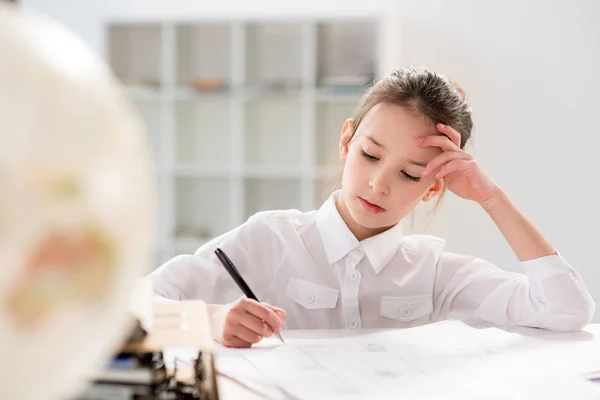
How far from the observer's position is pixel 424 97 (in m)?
1.25

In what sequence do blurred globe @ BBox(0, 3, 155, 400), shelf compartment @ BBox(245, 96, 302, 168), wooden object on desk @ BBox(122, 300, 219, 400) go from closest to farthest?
1. blurred globe @ BBox(0, 3, 155, 400)
2. wooden object on desk @ BBox(122, 300, 219, 400)
3. shelf compartment @ BBox(245, 96, 302, 168)

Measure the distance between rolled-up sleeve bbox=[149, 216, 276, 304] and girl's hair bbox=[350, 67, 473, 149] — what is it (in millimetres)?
275

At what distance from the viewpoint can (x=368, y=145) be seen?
1204 mm

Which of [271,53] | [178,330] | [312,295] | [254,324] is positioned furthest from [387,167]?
[271,53]

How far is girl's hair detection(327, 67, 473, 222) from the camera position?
1245 mm

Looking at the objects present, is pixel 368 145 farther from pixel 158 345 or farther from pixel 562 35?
pixel 562 35

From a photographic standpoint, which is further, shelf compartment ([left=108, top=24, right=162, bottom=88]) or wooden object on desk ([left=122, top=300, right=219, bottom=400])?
shelf compartment ([left=108, top=24, right=162, bottom=88])

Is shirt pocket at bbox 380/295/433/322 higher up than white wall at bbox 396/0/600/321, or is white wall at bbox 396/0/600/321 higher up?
white wall at bbox 396/0/600/321

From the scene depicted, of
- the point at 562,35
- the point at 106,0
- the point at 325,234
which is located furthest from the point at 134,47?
the point at 325,234

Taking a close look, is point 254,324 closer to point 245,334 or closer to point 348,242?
point 245,334

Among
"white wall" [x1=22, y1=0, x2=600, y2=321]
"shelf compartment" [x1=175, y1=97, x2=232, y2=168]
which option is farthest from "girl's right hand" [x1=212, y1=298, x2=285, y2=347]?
"shelf compartment" [x1=175, y1=97, x2=232, y2=168]

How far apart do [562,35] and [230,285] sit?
8.90 ft

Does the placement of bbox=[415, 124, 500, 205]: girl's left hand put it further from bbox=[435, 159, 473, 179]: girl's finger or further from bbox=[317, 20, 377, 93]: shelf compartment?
bbox=[317, 20, 377, 93]: shelf compartment

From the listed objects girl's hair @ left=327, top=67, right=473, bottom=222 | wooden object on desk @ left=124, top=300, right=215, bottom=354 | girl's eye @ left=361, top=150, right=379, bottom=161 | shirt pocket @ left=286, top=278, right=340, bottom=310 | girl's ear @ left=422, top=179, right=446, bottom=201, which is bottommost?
shirt pocket @ left=286, top=278, right=340, bottom=310
